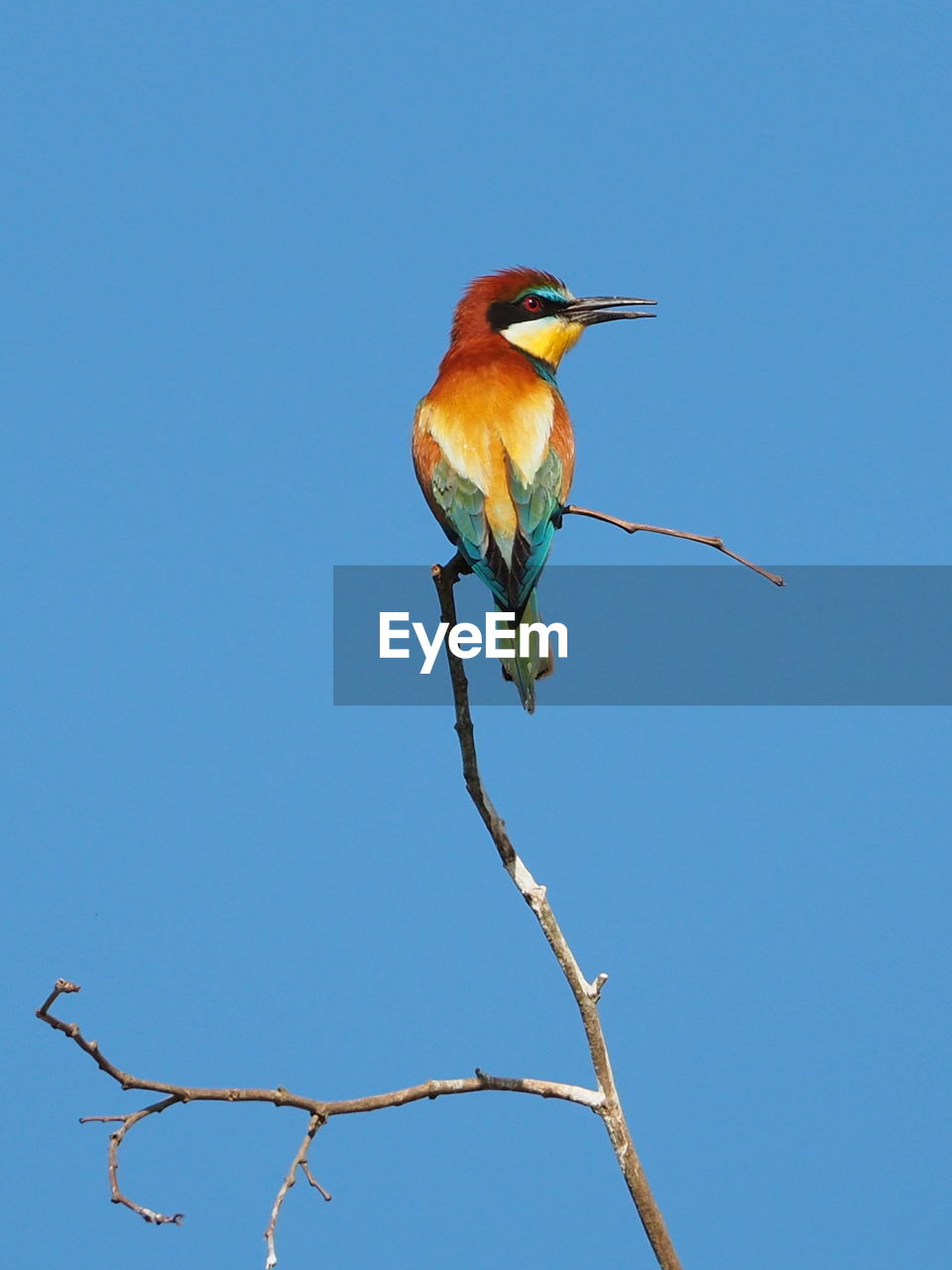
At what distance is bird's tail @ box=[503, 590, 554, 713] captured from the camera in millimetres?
3088

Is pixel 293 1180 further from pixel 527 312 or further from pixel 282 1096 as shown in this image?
pixel 527 312

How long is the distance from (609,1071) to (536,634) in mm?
942

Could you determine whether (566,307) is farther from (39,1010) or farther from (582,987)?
(39,1010)

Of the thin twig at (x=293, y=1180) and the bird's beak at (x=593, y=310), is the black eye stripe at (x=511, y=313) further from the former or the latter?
the thin twig at (x=293, y=1180)

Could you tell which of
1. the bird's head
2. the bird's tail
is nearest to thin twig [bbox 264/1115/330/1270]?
the bird's tail

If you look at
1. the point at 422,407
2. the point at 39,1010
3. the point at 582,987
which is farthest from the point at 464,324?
the point at 39,1010

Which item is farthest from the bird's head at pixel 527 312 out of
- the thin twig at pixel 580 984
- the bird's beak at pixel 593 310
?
the thin twig at pixel 580 984

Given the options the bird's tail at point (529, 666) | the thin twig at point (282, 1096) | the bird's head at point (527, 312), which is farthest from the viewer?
the bird's head at point (527, 312)

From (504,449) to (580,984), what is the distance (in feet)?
4.04

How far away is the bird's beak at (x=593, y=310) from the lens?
3973 millimetres

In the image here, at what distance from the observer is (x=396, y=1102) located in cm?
235

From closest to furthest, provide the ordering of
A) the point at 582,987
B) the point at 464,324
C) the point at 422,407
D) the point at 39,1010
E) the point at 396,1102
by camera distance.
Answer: the point at 39,1010
the point at 396,1102
the point at 582,987
the point at 422,407
the point at 464,324

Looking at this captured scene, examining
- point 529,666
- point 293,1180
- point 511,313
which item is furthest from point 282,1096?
point 511,313

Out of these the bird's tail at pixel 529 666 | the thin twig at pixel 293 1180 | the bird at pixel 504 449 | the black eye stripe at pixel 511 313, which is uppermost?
the black eye stripe at pixel 511 313
